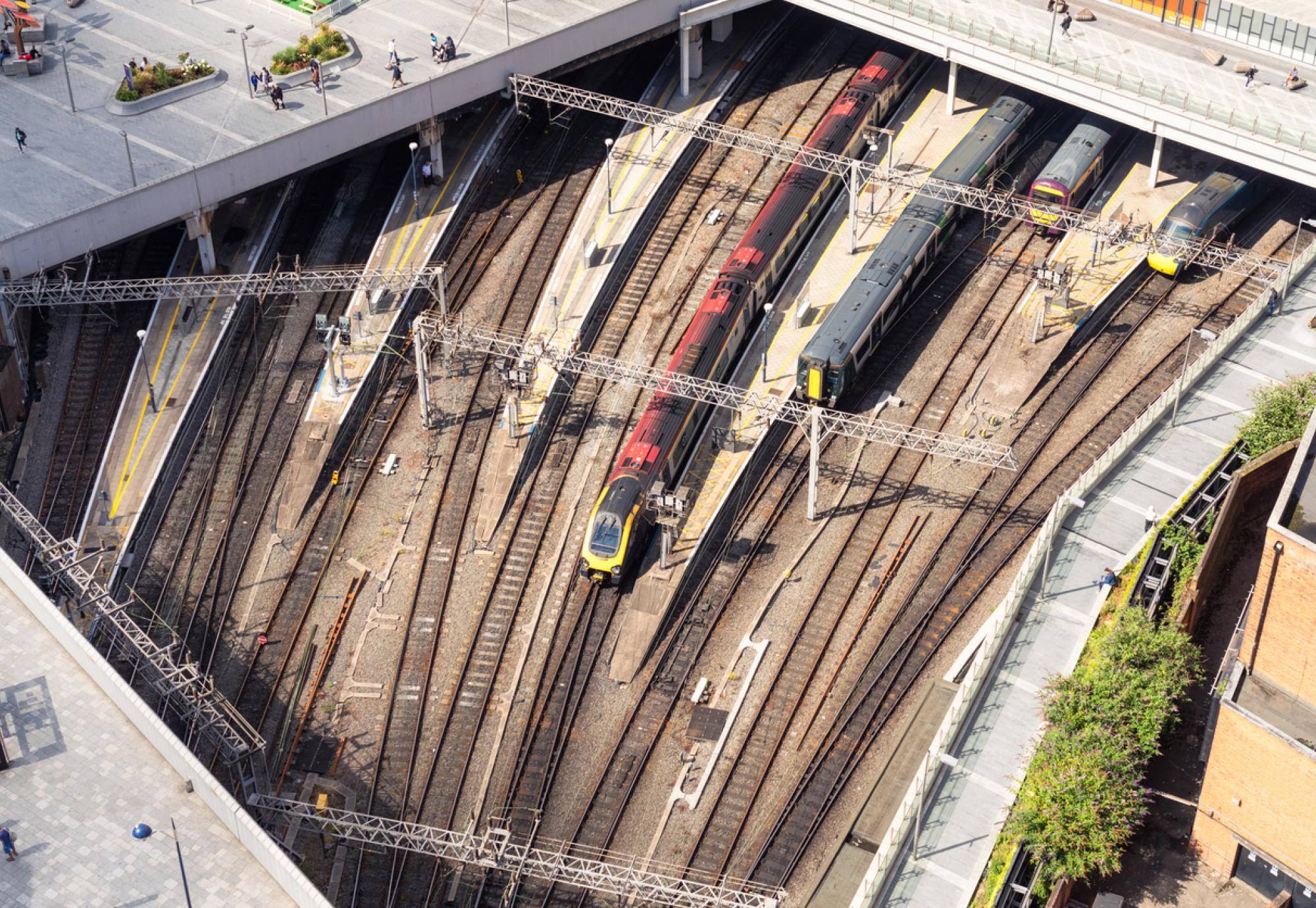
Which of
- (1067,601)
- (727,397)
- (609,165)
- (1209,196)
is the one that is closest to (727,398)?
(727,397)

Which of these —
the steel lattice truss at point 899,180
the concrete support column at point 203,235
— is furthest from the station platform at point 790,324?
the concrete support column at point 203,235

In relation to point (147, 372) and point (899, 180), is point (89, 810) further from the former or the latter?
point (899, 180)

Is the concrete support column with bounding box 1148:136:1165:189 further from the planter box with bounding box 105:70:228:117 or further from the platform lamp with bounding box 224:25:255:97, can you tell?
the planter box with bounding box 105:70:228:117

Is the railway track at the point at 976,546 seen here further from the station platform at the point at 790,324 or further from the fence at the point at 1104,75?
the station platform at the point at 790,324

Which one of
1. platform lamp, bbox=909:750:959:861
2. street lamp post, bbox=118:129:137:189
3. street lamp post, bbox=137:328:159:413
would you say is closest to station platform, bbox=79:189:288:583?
street lamp post, bbox=137:328:159:413

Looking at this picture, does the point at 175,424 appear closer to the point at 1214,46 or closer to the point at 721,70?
the point at 721,70
